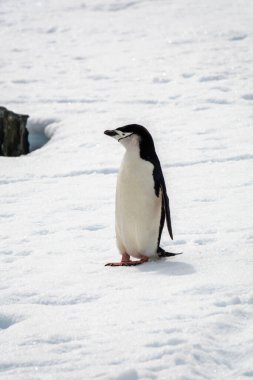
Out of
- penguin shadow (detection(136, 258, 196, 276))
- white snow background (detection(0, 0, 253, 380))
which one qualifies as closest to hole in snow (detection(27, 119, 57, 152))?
white snow background (detection(0, 0, 253, 380))

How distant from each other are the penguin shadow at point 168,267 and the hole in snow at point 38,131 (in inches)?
221

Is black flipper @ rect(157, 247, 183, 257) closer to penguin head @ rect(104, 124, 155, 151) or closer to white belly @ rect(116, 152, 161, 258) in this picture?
white belly @ rect(116, 152, 161, 258)

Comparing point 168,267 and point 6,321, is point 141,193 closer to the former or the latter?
point 168,267

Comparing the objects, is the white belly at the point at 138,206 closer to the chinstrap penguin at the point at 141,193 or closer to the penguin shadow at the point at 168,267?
the chinstrap penguin at the point at 141,193

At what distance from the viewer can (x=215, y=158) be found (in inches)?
341

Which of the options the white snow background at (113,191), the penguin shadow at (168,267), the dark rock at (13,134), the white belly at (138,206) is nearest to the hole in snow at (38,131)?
the white snow background at (113,191)

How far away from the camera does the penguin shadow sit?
4734mm

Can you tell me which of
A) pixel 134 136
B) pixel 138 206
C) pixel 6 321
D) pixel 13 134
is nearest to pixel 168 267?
pixel 138 206

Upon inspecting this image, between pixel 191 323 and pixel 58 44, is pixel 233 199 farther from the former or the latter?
pixel 58 44

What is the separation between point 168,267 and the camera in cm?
495

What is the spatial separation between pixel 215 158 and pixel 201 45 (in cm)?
617

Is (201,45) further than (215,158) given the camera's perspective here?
Yes

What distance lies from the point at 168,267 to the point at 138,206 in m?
0.53

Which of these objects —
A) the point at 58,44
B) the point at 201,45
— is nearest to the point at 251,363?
the point at 201,45
